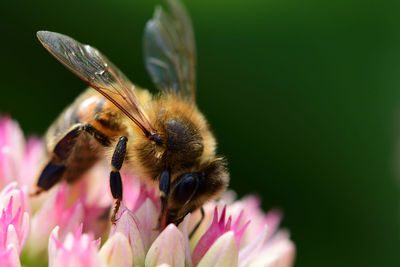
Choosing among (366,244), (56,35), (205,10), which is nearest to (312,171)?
(366,244)

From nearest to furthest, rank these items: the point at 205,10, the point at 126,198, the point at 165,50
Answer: the point at 126,198, the point at 165,50, the point at 205,10

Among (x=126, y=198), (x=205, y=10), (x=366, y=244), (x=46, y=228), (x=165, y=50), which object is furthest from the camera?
(x=366, y=244)

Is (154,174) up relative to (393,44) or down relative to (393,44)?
up

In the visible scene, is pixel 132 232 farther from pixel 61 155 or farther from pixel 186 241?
pixel 61 155

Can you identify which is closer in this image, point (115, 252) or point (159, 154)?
point (115, 252)

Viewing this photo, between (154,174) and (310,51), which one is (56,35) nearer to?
(154,174)

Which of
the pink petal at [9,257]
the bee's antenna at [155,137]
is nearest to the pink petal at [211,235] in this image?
the bee's antenna at [155,137]

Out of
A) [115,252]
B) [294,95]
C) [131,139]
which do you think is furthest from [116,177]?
[294,95]
